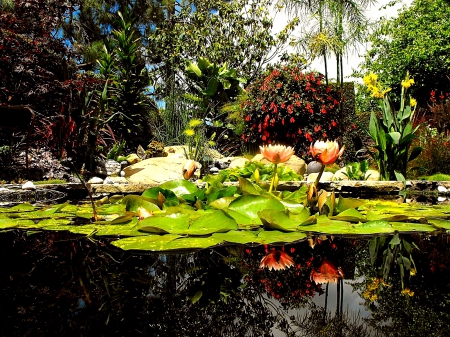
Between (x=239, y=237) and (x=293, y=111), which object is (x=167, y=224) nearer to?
(x=239, y=237)

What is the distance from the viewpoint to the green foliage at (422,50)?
10.8 metres

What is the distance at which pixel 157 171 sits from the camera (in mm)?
4352

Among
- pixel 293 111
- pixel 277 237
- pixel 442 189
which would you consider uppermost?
pixel 293 111

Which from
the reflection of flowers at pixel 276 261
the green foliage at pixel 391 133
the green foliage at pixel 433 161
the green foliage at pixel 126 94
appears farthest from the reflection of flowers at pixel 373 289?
the green foliage at pixel 126 94

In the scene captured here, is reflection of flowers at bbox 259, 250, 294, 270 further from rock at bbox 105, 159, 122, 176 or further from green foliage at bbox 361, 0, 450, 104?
green foliage at bbox 361, 0, 450, 104

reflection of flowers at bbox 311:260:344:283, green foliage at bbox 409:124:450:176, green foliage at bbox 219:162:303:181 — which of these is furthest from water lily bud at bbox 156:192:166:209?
green foliage at bbox 409:124:450:176

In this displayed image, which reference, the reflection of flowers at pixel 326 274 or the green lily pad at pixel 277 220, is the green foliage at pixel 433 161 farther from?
the reflection of flowers at pixel 326 274

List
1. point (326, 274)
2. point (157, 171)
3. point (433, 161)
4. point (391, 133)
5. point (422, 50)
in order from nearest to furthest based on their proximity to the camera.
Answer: point (326, 274), point (391, 133), point (157, 171), point (433, 161), point (422, 50)

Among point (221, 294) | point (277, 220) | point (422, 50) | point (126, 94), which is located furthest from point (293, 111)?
point (422, 50)

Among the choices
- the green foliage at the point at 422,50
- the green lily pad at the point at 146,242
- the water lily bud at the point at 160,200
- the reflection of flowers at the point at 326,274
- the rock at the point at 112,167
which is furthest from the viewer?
the green foliage at the point at 422,50

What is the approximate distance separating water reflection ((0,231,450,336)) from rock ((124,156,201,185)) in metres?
3.29

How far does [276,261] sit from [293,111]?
19.3 ft

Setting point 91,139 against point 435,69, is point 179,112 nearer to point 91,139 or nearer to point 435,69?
point 91,139

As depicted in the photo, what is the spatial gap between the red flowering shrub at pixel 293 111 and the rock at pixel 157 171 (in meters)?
2.47
